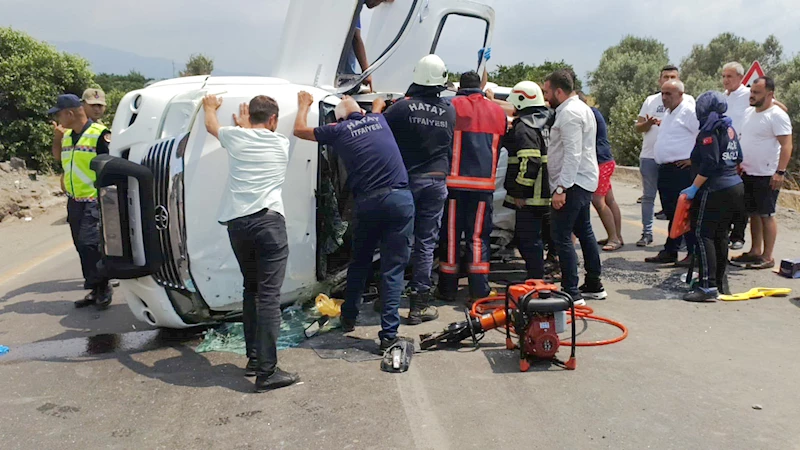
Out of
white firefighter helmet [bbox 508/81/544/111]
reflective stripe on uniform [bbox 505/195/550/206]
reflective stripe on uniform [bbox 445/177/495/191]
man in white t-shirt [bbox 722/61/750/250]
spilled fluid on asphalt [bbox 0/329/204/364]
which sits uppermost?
man in white t-shirt [bbox 722/61/750/250]

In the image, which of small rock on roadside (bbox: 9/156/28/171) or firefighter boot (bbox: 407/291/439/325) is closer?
firefighter boot (bbox: 407/291/439/325)

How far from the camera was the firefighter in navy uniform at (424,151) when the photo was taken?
5.04 meters

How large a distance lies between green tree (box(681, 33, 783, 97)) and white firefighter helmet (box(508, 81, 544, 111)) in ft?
73.9

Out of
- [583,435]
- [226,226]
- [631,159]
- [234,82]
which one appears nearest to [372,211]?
[226,226]

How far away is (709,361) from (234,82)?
3898 mm

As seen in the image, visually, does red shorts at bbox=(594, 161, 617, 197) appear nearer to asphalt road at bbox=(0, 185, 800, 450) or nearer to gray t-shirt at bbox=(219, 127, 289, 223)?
asphalt road at bbox=(0, 185, 800, 450)

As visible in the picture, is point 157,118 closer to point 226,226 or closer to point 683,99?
point 226,226

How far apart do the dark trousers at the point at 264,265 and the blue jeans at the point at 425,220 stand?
138cm

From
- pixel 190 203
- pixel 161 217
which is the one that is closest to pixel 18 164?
pixel 161 217

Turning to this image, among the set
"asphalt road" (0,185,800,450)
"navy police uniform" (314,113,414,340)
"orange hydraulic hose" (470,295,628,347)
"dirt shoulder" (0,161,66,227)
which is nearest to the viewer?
"asphalt road" (0,185,800,450)

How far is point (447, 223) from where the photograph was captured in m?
5.64

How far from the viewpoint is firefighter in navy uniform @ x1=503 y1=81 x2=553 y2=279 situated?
5.64 m

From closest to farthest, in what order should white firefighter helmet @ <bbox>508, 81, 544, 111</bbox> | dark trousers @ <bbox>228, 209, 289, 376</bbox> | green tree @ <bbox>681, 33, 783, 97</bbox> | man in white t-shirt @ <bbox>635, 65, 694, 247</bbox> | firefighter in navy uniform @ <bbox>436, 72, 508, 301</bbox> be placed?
dark trousers @ <bbox>228, 209, 289, 376</bbox>, firefighter in navy uniform @ <bbox>436, 72, 508, 301</bbox>, white firefighter helmet @ <bbox>508, 81, 544, 111</bbox>, man in white t-shirt @ <bbox>635, 65, 694, 247</bbox>, green tree @ <bbox>681, 33, 783, 97</bbox>

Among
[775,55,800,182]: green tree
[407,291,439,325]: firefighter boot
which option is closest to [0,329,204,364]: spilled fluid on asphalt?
[407,291,439,325]: firefighter boot
